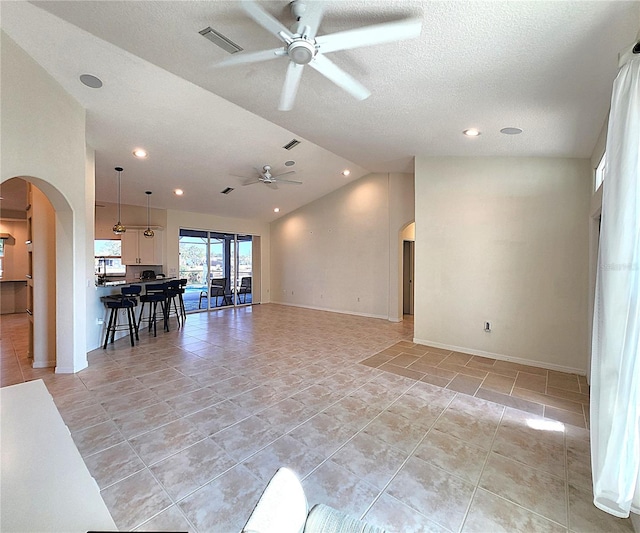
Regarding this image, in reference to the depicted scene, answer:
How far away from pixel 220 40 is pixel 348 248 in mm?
6105

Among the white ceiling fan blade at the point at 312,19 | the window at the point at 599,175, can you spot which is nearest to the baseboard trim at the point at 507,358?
the window at the point at 599,175

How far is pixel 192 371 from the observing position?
13.0ft

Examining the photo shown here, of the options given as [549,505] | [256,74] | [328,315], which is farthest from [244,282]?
[549,505]

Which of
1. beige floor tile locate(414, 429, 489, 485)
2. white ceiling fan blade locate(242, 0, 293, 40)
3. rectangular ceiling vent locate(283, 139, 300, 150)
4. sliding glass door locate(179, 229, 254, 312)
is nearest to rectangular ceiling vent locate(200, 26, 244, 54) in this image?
white ceiling fan blade locate(242, 0, 293, 40)

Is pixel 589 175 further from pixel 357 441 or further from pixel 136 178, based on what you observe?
pixel 136 178

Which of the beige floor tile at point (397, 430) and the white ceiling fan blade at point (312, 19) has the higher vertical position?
the white ceiling fan blade at point (312, 19)

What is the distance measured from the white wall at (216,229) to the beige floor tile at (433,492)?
7584mm

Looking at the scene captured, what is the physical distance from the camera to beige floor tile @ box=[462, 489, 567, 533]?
5.52ft

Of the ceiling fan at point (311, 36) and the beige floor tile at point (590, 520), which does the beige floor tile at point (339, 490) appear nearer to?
the beige floor tile at point (590, 520)

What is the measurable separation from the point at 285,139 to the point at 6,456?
533 centimetres

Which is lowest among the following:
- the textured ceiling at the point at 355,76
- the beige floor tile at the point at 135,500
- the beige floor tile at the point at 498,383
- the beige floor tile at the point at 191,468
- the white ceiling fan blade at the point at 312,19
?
the beige floor tile at the point at 498,383

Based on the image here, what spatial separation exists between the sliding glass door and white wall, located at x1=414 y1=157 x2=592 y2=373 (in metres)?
6.41

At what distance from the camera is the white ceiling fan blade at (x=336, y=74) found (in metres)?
2.26

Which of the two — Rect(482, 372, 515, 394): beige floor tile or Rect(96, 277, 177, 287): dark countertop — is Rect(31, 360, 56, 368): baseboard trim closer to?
Rect(96, 277, 177, 287): dark countertop
